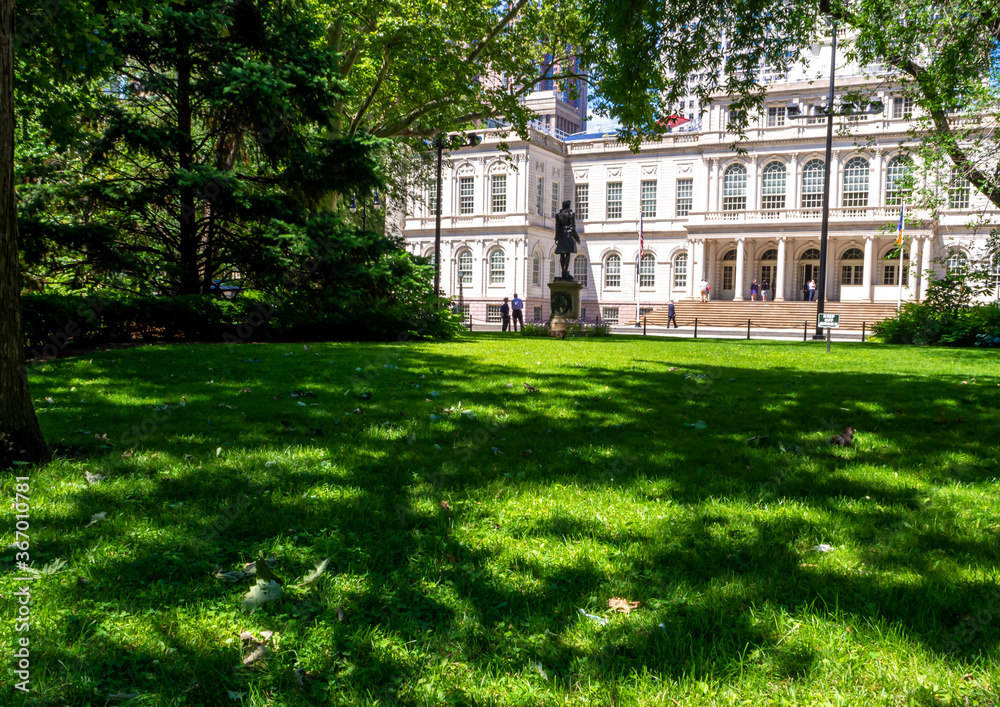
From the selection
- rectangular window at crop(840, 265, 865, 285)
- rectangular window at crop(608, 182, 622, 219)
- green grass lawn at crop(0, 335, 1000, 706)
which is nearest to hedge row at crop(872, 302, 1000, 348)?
green grass lawn at crop(0, 335, 1000, 706)

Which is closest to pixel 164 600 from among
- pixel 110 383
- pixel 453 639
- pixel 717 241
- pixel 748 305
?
pixel 453 639

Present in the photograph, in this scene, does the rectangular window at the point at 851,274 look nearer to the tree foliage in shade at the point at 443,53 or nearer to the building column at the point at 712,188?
the building column at the point at 712,188

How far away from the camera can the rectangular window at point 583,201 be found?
56844mm

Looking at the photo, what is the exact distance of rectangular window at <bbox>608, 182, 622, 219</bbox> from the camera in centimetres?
5562

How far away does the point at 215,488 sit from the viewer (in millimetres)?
4062

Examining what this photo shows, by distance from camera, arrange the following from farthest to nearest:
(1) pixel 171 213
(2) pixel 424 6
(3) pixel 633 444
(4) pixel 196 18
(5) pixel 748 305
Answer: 1. (5) pixel 748 305
2. (2) pixel 424 6
3. (1) pixel 171 213
4. (4) pixel 196 18
5. (3) pixel 633 444

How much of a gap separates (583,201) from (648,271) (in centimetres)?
815

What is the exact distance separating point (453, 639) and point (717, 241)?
53047 mm

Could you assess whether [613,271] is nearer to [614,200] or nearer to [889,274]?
[614,200]

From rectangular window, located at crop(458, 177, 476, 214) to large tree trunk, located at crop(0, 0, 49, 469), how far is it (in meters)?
52.4

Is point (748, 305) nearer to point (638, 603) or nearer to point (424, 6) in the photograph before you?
point (424, 6)

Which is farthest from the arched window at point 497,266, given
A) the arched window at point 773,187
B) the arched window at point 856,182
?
the arched window at point 856,182

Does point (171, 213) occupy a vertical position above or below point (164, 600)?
above

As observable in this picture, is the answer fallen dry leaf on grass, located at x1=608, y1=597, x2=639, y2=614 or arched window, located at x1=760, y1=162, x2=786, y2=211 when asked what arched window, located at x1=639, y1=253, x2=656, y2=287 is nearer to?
arched window, located at x1=760, y1=162, x2=786, y2=211
